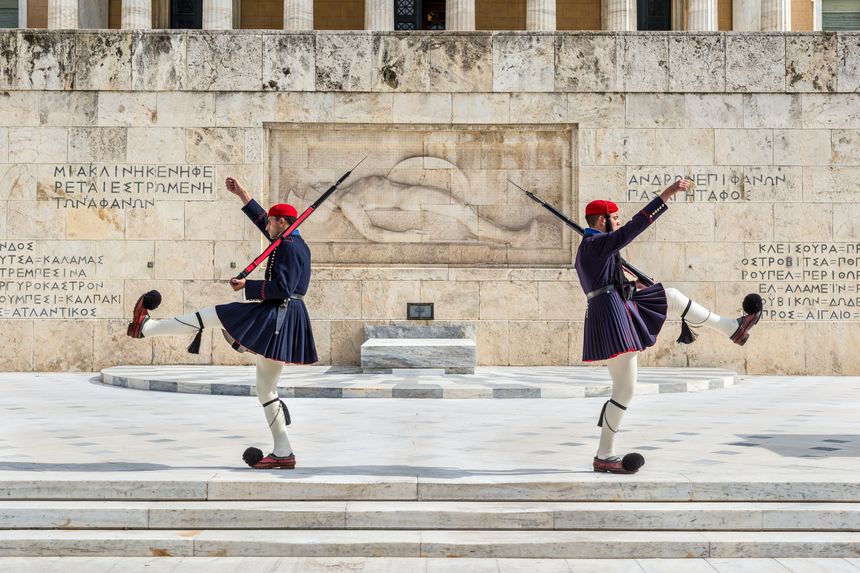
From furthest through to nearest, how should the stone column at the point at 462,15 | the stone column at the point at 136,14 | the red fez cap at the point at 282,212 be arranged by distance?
1. the stone column at the point at 136,14
2. the stone column at the point at 462,15
3. the red fez cap at the point at 282,212

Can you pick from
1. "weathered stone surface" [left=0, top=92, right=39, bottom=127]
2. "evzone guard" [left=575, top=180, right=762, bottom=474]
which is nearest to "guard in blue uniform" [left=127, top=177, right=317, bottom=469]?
"evzone guard" [left=575, top=180, right=762, bottom=474]

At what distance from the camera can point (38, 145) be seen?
18.9m

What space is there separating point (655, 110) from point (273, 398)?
12.9 meters

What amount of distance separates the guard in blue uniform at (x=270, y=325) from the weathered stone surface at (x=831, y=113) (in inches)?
543

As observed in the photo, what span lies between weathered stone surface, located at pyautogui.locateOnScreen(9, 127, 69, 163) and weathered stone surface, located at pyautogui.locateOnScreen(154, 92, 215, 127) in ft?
6.10

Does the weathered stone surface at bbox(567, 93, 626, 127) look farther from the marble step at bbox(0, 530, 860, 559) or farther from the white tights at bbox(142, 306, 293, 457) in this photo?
the marble step at bbox(0, 530, 860, 559)

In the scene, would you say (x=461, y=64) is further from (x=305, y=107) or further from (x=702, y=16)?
(x=702, y=16)

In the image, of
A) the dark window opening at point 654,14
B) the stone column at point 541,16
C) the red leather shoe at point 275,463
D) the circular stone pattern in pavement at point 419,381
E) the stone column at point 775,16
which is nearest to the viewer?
the red leather shoe at point 275,463

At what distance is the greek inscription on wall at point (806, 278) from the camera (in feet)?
61.2

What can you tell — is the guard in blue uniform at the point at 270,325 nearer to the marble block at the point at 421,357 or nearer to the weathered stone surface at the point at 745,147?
the marble block at the point at 421,357

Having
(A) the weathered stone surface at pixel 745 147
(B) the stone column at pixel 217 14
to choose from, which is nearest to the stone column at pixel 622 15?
(A) the weathered stone surface at pixel 745 147

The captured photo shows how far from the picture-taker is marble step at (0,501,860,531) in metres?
6.97

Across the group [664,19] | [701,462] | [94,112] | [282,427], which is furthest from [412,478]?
[664,19]

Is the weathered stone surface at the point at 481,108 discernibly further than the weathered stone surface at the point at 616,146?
Yes
